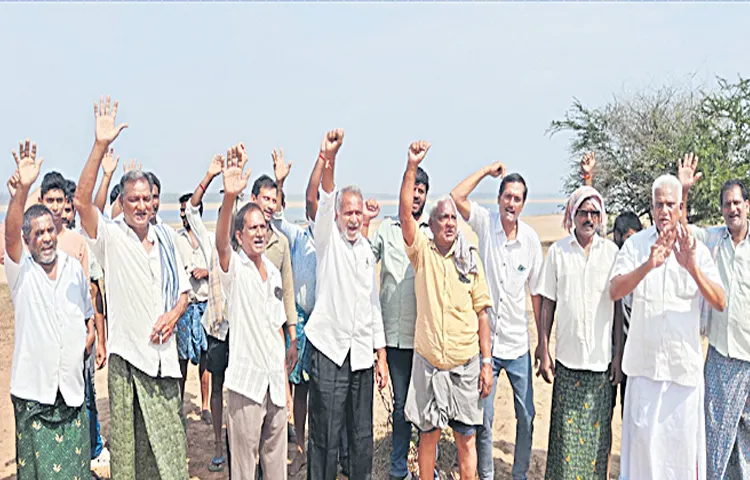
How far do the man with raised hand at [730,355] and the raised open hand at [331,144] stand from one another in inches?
85.4

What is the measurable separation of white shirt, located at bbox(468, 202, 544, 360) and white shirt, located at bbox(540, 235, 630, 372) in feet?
0.81

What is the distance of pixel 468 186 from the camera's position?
15.0ft

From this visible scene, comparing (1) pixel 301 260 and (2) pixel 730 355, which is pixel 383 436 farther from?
(2) pixel 730 355

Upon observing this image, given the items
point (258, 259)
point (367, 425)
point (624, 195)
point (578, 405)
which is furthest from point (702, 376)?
point (624, 195)

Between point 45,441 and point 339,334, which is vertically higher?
point 339,334

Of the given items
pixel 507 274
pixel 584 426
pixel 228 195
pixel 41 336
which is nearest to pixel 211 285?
pixel 228 195

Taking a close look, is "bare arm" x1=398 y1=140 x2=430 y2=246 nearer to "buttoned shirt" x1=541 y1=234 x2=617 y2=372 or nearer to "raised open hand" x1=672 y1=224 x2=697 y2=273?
"buttoned shirt" x1=541 y1=234 x2=617 y2=372

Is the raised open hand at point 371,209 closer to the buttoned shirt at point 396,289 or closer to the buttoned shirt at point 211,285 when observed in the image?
the buttoned shirt at point 396,289

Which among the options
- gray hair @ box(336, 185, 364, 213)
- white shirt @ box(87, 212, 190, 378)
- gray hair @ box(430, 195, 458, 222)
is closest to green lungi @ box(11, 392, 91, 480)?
white shirt @ box(87, 212, 190, 378)

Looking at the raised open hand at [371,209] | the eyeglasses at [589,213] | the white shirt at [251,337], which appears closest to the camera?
the white shirt at [251,337]

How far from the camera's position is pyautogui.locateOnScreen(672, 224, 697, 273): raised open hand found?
3.82 metres

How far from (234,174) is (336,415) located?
167 centimetres

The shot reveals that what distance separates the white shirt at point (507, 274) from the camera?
4582 millimetres

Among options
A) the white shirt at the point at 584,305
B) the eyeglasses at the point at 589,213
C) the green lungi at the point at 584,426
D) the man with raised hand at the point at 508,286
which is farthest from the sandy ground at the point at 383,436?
the eyeglasses at the point at 589,213
